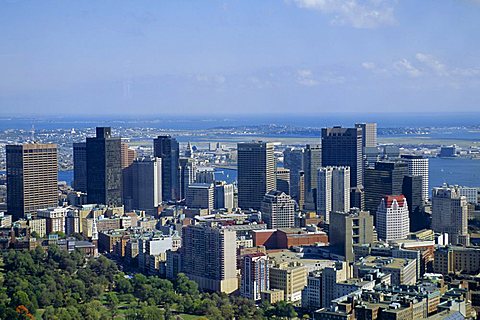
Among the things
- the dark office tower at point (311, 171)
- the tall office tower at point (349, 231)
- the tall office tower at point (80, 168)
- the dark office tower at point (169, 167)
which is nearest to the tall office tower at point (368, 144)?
the dark office tower at point (311, 171)

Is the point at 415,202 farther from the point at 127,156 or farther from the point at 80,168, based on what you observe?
the point at 80,168

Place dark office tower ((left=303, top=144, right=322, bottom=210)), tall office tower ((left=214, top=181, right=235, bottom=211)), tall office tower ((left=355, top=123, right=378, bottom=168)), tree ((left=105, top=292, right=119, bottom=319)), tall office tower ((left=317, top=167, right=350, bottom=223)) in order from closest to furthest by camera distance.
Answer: tree ((left=105, top=292, right=119, bottom=319))
tall office tower ((left=317, top=167, right=350, bottom=223))
dark office tower ((left=303, top=144, right=322, bottom=210))
tall office tower ((left=214, top=181, right=235, bottom=211))
tall office tower ((left=355, top=123, right=378, bottom=168))

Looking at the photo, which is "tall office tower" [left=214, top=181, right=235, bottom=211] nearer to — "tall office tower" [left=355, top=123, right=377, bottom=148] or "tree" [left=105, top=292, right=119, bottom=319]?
"tall office tower" [left=355, top=123, right=377, bottom=148]

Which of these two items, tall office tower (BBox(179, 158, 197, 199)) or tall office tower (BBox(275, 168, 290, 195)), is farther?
tall office tower (BBox(179, 158, 197, 199))

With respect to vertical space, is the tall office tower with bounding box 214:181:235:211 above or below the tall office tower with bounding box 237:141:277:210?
below

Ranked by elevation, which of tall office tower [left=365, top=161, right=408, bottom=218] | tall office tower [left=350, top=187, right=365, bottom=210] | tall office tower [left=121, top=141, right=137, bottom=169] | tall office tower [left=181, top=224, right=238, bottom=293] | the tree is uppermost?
tall office tower [left=121, top=141, right=137, bottom=169]

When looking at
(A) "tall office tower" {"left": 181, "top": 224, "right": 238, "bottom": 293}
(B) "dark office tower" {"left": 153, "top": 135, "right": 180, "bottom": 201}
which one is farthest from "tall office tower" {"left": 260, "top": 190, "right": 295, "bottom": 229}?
(B) "dark office tower" {"left": 153, "top": 135, "right": 180, "bottom": 201}

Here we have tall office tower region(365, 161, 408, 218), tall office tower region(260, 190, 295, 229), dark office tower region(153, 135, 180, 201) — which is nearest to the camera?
tall office tower region(260, 190, 295, 229)
